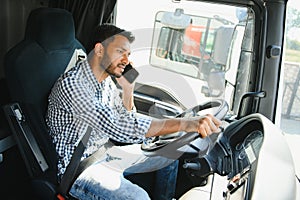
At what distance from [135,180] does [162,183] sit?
14cm

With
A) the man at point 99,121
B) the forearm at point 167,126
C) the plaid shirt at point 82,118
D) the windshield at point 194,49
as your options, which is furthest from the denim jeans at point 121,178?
the windshield at point 194,49

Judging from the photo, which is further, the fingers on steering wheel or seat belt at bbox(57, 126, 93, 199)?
seat belt at bbox(57, 126, 93, 199)

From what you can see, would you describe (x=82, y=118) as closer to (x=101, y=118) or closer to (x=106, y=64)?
(x=101, y=118)

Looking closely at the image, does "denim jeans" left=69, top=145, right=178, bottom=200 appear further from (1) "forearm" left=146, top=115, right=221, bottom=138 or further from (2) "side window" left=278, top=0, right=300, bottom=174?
(2) "side window" left=278, top=0, right=300, bottom=174

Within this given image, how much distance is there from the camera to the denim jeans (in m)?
1.65

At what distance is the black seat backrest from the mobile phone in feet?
1.60

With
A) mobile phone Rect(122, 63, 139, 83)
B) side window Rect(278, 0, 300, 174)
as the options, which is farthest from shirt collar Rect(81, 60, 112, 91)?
side window Rect(278, 0, 300, 174)

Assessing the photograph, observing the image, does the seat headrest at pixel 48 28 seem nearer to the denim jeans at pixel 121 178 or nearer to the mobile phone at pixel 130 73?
the mobile phone at pixel 130 73

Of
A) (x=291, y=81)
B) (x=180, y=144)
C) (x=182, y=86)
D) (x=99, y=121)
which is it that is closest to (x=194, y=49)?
(x=182, y=86)

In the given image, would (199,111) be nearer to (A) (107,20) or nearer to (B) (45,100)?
(B) (45,100)

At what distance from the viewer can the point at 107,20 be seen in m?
2.66

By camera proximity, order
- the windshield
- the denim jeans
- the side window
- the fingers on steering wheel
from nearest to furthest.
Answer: the fingers on steering wheel → the denim jeans → the side window → the windshield

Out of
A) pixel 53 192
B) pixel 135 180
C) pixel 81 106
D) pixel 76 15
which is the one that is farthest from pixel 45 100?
pixel 76 15

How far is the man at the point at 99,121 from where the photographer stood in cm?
163
